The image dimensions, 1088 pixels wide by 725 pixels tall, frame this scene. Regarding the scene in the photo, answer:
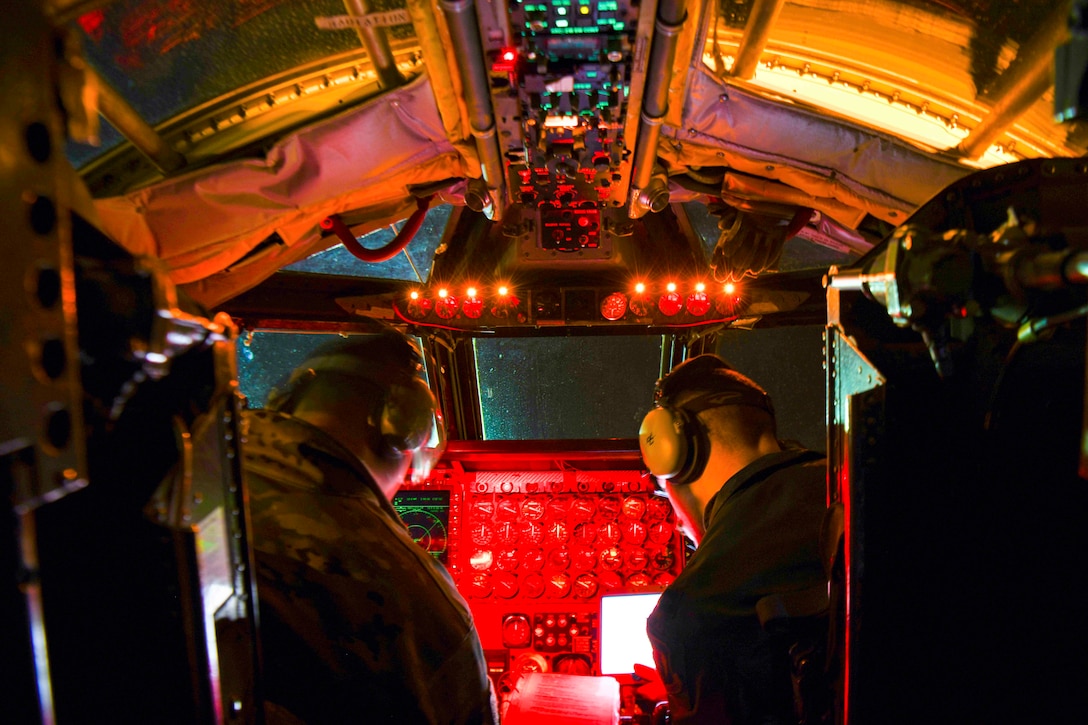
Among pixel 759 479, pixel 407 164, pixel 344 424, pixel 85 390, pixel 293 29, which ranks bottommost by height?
pixel 759 479

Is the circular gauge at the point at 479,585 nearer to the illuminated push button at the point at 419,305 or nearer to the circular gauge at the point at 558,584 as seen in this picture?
the circular gauge at the point at 558,584

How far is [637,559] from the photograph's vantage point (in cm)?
345

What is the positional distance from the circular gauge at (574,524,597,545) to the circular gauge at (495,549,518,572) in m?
0.33

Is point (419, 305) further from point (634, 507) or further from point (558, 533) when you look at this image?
point (634, 507)

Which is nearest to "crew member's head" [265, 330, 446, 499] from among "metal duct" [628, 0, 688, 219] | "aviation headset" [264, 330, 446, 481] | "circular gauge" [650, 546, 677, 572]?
"aviation headset" [264, 330, 446, 481]

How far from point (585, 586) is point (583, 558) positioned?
138 mm

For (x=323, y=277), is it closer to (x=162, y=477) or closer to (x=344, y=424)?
(x=344, y=424)

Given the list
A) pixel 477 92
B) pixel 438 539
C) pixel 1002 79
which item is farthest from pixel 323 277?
pixel 1002 79

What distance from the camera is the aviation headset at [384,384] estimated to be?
2.09 m

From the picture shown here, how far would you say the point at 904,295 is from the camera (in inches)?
41.6

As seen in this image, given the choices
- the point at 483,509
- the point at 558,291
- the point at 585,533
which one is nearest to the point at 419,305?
the point at 558,291

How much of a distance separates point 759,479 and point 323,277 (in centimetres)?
253

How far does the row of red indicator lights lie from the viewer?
10.9 ft

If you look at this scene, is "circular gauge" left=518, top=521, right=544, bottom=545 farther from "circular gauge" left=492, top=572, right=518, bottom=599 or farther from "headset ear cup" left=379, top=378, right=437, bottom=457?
"headset ear cup" left=379, top=378, right=437, bottom=457
